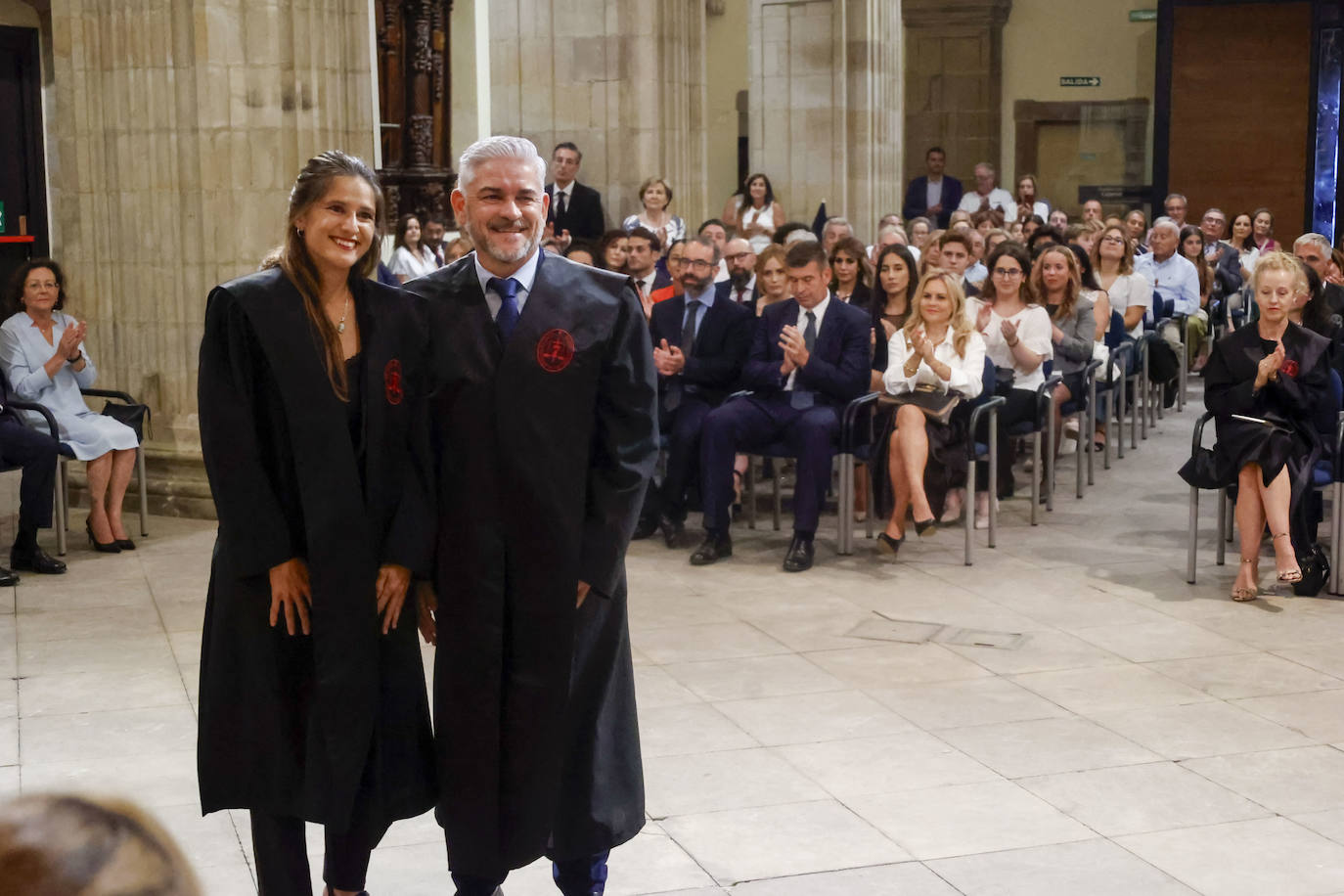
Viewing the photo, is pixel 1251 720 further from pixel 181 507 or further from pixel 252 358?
pixel 181 507

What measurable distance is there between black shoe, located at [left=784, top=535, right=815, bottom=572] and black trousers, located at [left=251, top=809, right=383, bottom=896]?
4219mm

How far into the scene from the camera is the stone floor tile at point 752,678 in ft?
18.8

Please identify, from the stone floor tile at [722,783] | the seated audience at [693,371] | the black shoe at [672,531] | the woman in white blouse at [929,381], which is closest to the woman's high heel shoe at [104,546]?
the seated audience at [693,371]

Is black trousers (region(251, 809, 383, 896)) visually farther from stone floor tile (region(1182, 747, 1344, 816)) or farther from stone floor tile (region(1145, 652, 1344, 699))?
stone floor tile (region(1145, 652, 1344, 699))

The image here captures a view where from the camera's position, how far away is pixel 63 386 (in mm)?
8125

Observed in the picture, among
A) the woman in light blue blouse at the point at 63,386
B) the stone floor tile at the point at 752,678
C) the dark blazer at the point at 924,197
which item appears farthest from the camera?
the dark blazer at the point at 924,197

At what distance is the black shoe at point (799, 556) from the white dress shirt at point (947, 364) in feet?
3.01

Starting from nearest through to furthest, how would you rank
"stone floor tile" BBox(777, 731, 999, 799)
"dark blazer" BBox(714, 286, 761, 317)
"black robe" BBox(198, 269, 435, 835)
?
1. "black robe" BBox(198, 269, 435, 835)
2. "stone floor tile" BBox(777, 731, 999, 799)
3. "dark blazer" BBox(714, 286, 761, 317)

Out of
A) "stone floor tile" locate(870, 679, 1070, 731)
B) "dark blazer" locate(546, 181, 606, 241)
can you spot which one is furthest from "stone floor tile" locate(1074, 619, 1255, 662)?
"dark blazer" locate(546, 181, 606, 241)

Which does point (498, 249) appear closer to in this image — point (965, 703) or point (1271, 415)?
point (965, 703)

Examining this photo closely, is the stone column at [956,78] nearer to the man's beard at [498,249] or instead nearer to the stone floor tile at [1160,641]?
the stone floor tile at [1160,641]

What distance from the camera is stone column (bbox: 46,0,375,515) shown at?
28.4ft

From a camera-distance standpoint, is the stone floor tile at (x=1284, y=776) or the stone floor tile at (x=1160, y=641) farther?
the stone floor tile at (x=1160, y=641)

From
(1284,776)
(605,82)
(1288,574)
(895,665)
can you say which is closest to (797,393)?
(895,665)
